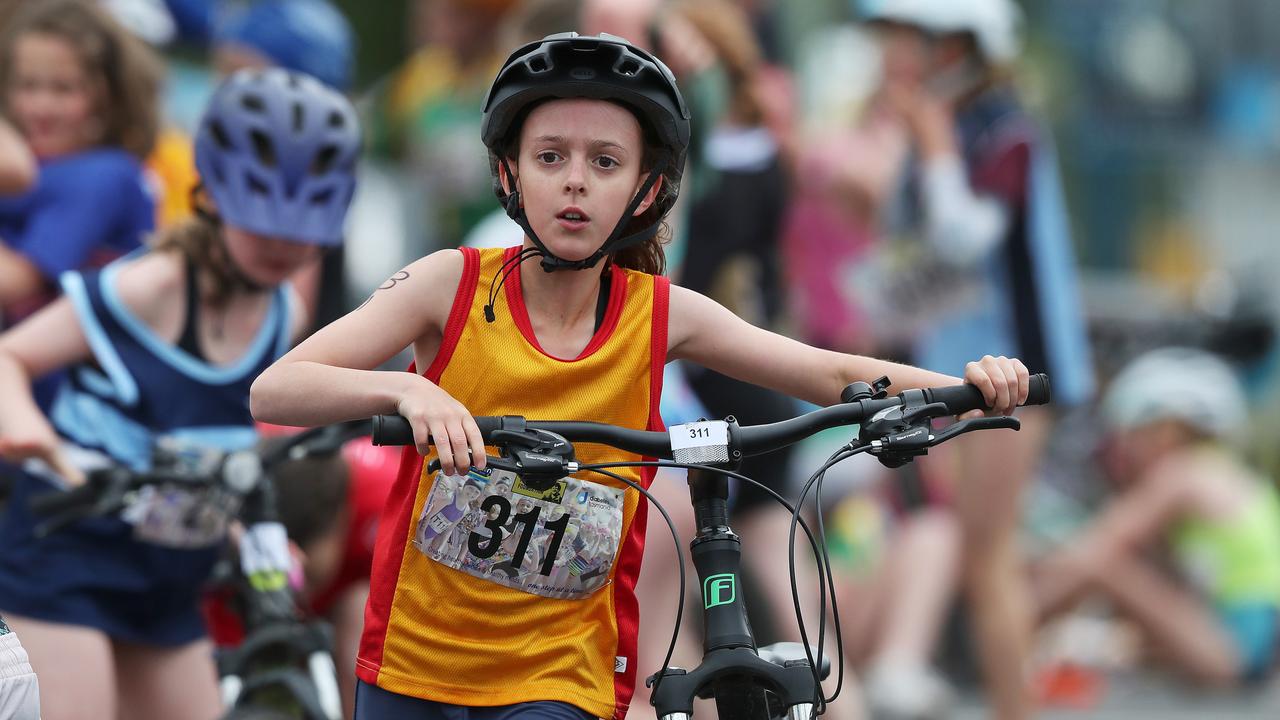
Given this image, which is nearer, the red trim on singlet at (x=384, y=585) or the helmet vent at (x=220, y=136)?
the red trim on singlet at (x=384, y=585)

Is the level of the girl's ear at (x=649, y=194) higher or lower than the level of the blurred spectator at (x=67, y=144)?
lower

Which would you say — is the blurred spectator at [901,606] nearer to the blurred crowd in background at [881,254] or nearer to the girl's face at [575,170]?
the blurred crowd in background at [881,254]

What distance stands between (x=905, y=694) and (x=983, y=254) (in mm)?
1982

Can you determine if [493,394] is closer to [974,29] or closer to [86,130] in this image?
[86,130]

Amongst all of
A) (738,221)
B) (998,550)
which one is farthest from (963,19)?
(998,550)

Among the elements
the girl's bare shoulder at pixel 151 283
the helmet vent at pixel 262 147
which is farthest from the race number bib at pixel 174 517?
the helmet vent at pixel 262 147

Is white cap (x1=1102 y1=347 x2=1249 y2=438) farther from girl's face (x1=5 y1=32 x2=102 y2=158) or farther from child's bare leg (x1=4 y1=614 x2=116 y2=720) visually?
child's bare leg (x1=4 y1=614 x2=116 y2=720)

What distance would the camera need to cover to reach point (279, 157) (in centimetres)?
495

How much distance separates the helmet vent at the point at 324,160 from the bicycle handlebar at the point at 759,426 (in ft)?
6.54

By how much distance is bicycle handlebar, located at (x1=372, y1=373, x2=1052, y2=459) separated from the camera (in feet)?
10.2

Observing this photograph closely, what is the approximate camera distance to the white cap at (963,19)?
770 centimetres

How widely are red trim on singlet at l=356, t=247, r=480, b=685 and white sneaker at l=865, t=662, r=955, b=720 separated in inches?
177

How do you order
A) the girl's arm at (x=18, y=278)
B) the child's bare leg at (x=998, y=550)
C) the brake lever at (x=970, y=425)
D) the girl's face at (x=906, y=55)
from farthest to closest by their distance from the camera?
the girl's face at (x=906, y=55) < the child's bare leg at (x=998, y=550) < the girl's arm at (x=18, y=278) < the brake lever at (x=970, y=425)

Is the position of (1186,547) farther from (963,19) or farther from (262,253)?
(262,253)
